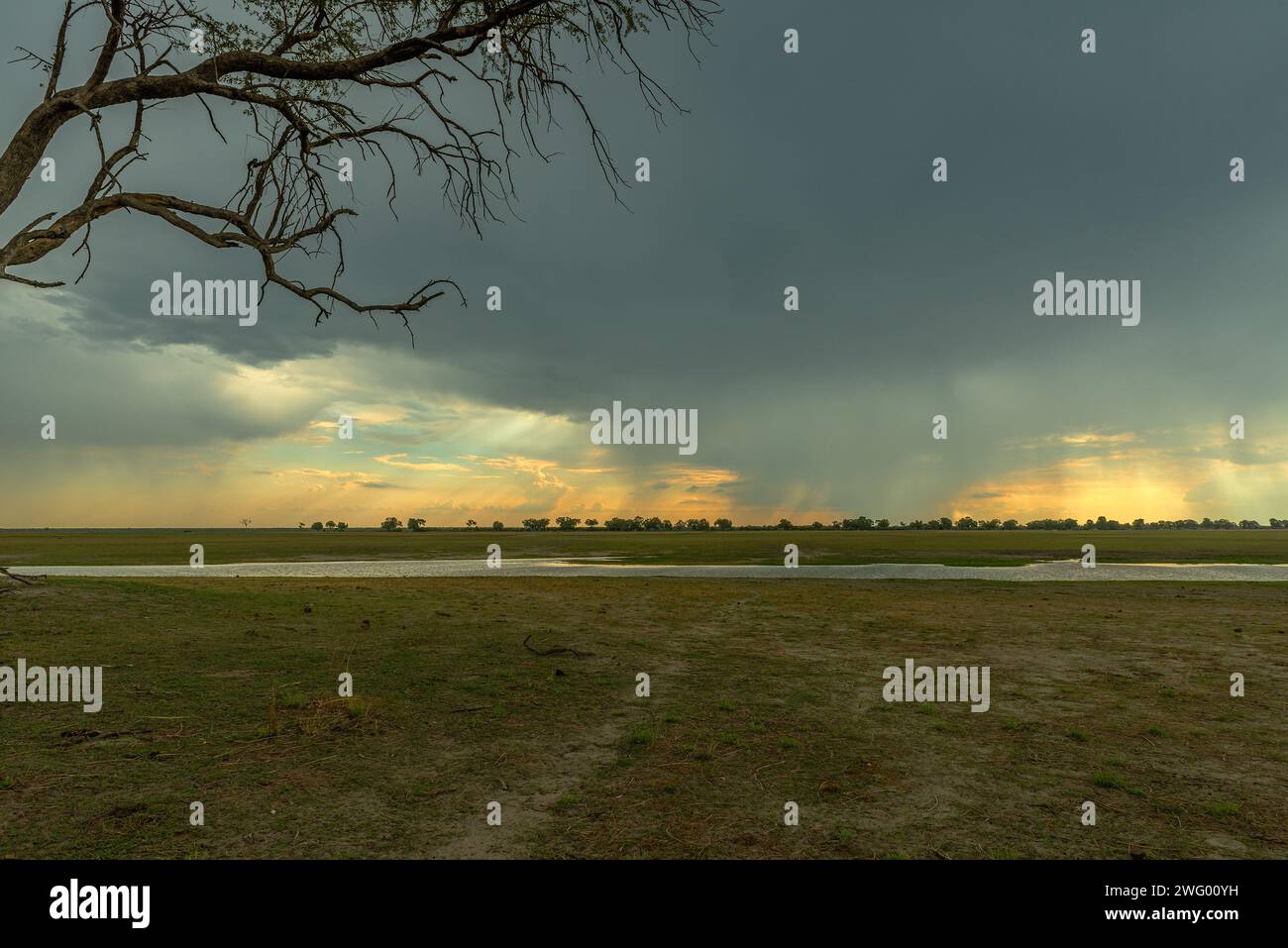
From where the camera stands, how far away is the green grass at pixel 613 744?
5668 millimetres

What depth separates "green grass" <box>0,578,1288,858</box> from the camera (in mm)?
5668

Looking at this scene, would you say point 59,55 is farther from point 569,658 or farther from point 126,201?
point 569,658

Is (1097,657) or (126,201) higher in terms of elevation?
(126,201)

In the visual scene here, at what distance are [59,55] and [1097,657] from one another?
2137 cm

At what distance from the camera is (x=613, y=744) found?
8.37m

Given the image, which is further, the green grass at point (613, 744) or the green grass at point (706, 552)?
the green grass at point (706, 552)

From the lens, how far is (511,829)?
5797mm

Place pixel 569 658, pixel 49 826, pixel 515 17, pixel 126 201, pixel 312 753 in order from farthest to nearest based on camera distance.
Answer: pixel 569 658
pixel 515 17
pixel 126 201
pixel 312 753
pixel 49 826

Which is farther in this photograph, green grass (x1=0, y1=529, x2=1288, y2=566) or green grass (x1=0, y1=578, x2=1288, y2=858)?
green grass (x1=0, y1=529, x2=1288, y2=566)

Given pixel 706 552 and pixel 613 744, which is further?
pixel 706 552

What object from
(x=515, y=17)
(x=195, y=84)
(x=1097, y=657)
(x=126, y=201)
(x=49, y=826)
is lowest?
(x=1097, y=657)
